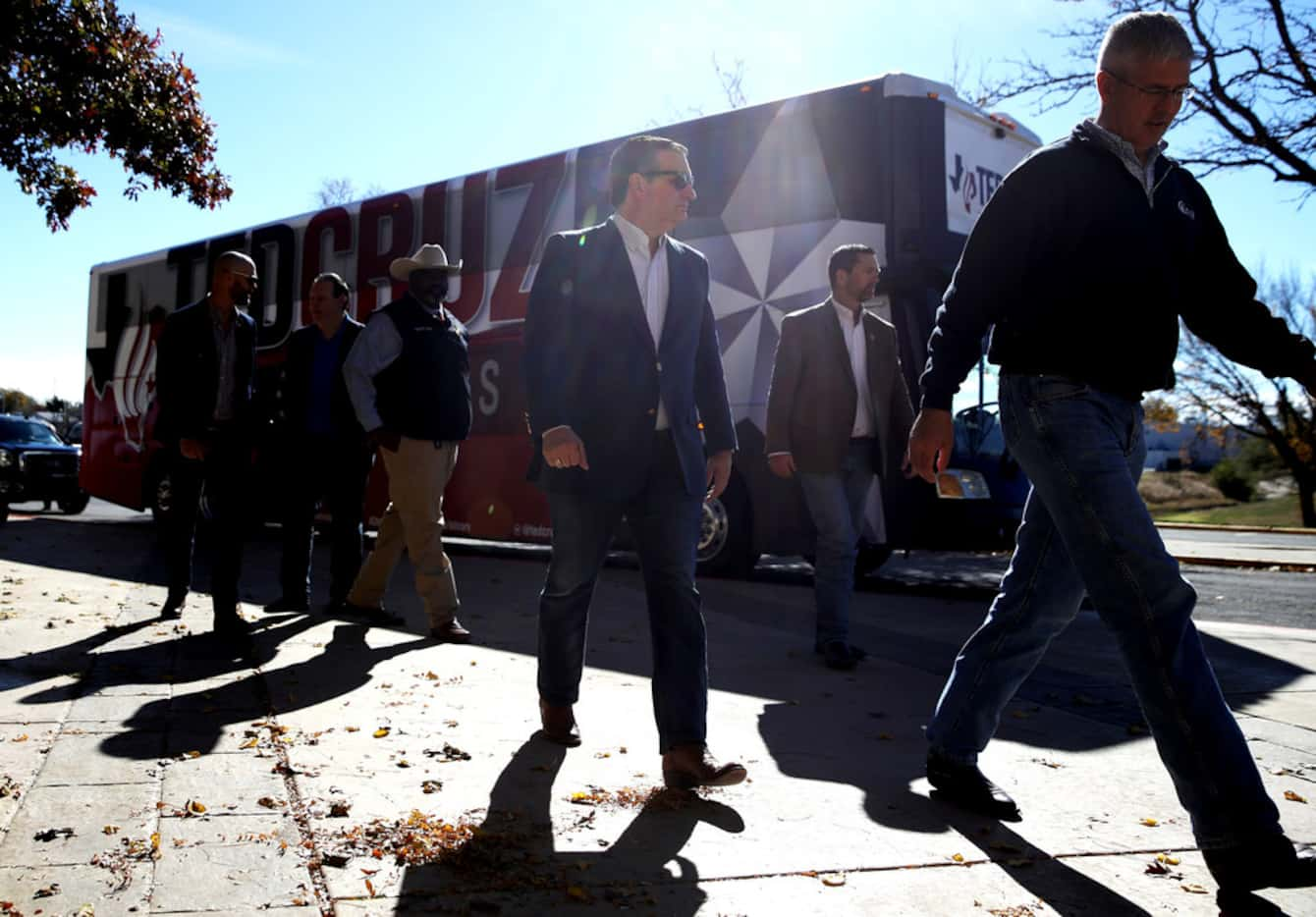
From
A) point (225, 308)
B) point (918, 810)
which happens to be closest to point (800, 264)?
point (225, 308)

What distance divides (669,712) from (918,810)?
739 millimetres

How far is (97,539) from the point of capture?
42.7 ft

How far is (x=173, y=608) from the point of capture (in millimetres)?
6922

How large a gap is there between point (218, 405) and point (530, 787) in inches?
145

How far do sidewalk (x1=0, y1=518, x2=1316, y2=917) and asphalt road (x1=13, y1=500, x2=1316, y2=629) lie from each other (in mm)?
3471

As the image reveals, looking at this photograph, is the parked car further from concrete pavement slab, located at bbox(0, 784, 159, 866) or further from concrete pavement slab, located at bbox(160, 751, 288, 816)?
concrete pavement slab, located at bbox(0, 784, 159, 866)

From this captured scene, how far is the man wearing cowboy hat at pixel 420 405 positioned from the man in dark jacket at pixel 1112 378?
348 cm

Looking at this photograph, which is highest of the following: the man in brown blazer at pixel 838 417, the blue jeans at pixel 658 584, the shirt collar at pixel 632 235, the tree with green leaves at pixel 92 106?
the tree with green leaves at pixel 92 106

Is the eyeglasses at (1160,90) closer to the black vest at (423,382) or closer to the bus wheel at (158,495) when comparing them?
the black vest at (423,382)

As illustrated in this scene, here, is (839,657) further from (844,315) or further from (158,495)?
(158,495)

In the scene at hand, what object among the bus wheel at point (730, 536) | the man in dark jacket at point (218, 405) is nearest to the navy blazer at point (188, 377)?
the man in dark jacket at point (218, 405)

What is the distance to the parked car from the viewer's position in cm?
2083

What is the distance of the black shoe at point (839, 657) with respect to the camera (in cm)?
573

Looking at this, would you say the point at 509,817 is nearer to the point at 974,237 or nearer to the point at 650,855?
the point at 650,855
